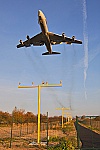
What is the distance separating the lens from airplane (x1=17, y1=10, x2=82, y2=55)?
787 inches

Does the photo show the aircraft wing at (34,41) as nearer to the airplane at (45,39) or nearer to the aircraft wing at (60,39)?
the airplane at (45,39)

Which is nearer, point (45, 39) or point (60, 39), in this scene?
point (45, 39)

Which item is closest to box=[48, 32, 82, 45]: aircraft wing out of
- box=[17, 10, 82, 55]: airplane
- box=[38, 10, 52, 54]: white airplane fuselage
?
box=[17, 10, 82, 55]: airplane

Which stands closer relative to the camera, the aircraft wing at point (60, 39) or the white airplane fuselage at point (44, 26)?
the white airplane fuselage at point (44, 26)

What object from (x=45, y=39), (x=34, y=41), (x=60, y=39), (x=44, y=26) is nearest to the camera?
(x=44, y=26)

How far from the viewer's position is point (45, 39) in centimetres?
2198

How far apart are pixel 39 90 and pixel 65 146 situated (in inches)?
335

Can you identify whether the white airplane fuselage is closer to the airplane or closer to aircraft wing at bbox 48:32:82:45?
the airplane

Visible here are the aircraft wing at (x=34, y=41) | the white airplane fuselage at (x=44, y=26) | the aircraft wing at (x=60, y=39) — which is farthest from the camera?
the aircraft wing at (x=34, y=41)

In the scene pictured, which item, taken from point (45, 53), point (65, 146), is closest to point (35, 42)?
point (45, 53)

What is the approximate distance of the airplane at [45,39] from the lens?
1999cm

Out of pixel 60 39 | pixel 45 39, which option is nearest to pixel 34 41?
pixel 45 39

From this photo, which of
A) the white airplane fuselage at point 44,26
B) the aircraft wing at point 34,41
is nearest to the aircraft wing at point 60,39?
the white airplane fuselage at point 44,26

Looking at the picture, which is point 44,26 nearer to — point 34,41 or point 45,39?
point 45,39
